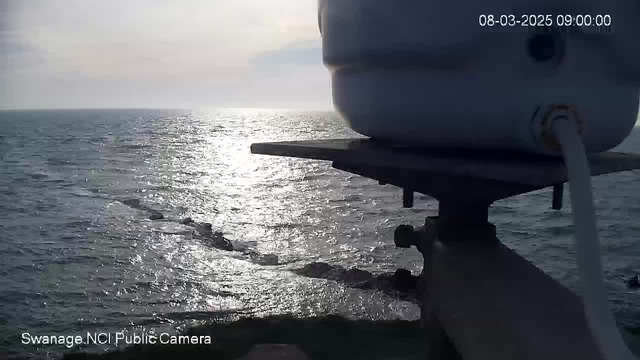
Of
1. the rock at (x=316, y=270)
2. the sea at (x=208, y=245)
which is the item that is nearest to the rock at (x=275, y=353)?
the sea at (x=208, y=245)

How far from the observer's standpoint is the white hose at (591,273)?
160 inches

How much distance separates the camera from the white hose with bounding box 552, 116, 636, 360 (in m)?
4.06

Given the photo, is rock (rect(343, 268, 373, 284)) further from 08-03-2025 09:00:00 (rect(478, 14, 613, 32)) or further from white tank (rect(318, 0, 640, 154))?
08-03-2025 09:00:00 (rect(478, 14, 613, 32))

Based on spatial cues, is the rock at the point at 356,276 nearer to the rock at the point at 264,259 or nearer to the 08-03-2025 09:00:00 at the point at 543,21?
the rock at the point at 264,259

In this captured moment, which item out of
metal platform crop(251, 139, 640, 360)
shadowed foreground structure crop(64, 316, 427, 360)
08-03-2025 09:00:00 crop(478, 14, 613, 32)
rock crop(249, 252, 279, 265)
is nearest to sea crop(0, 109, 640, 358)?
rock crop(249, 252, 279, 265)

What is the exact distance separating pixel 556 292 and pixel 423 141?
3.10m

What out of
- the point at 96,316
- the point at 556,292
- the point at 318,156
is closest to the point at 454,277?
the point at 556,292

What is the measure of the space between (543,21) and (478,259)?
4.02m

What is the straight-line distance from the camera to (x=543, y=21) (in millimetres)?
5137

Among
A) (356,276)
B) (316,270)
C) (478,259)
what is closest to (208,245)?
(316,270)

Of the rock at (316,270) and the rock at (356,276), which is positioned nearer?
the rock at (356,276)

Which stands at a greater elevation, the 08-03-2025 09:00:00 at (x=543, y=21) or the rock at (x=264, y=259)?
the 08-03-2025 09:00:00 at (x=543, y=21)

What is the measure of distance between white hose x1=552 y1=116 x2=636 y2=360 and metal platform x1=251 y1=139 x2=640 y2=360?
2.11ft

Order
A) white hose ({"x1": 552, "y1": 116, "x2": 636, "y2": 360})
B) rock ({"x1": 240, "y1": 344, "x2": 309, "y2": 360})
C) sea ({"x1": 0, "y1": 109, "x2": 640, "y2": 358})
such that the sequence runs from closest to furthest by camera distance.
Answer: white hose ({"x1": 552, "y1": 116, "x2": 636, "y2": 360}) < rock ({"x1": 240, "y1": 344, "x2": 309, "y2": 360}) < sea ({"x1": 0, "y1": 109, "x2": 640, "y2": 358})
